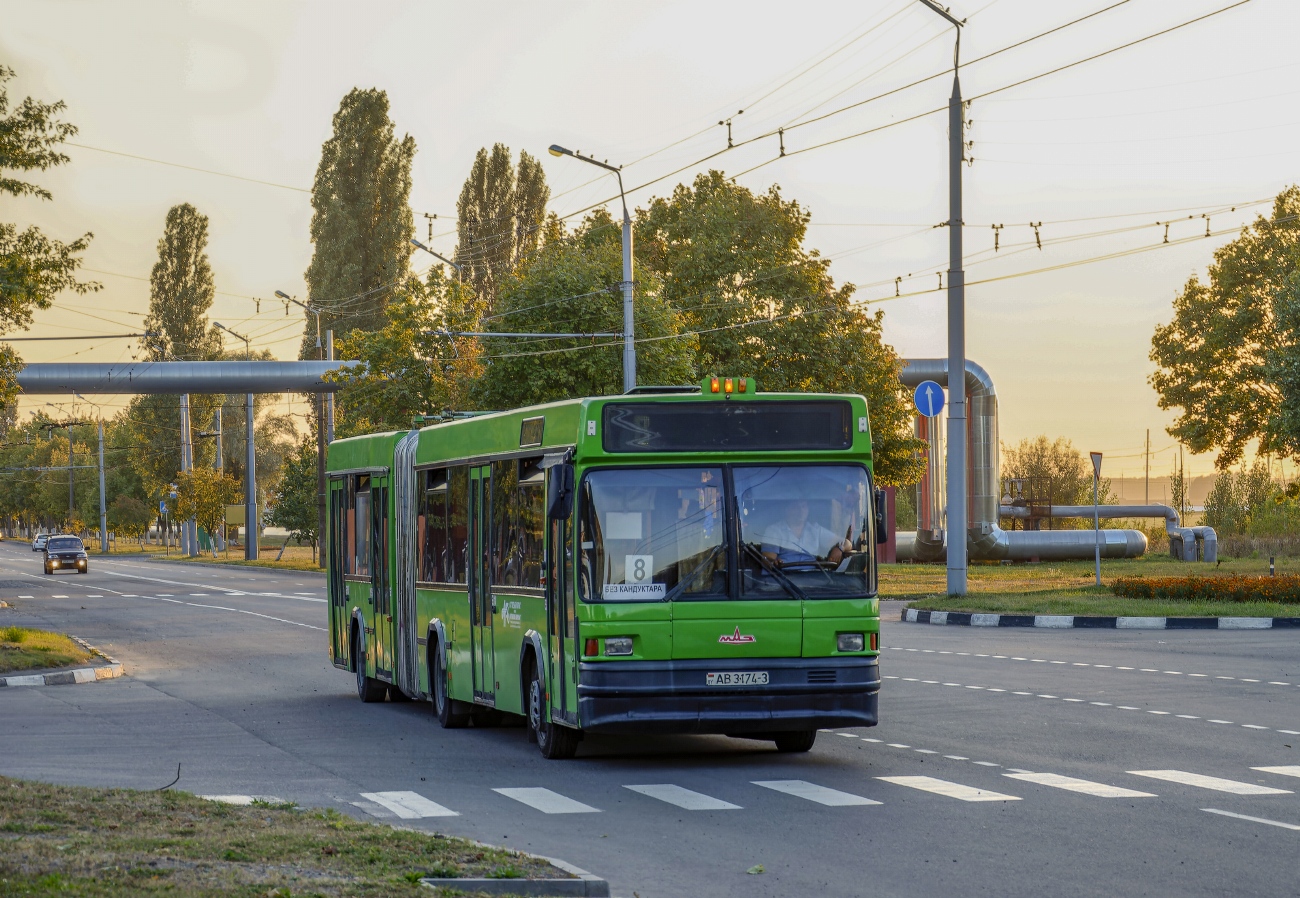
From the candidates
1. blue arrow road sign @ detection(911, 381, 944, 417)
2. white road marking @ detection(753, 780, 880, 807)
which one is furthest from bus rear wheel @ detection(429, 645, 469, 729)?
blue arrow road sign @ detection(911, 381, 944, 417)

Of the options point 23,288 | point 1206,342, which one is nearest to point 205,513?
point 1206,342

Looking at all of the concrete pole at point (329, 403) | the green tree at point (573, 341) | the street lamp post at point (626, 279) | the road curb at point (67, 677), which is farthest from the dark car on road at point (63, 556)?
the road curb at point (67, 677)

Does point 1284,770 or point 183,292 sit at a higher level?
point 183,292

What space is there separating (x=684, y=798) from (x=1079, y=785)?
2489 mm

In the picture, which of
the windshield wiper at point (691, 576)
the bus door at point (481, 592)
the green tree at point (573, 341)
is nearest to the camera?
the windshield wiper at point (691, 576)

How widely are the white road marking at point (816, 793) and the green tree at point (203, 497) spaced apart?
8830cm

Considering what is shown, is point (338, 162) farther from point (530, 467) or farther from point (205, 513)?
point (530, 467)

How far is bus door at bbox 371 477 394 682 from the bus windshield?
19.4ft

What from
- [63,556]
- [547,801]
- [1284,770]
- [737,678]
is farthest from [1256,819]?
[63,556]

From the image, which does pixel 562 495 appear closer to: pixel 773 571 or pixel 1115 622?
pixel 773 571

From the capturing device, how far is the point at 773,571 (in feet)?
41.2

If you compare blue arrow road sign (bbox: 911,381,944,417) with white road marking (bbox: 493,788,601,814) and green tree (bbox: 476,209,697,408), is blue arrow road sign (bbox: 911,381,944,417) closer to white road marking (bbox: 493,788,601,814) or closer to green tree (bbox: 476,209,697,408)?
green tree (bbox: 476,209,697,408)

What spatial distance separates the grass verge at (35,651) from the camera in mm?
22578

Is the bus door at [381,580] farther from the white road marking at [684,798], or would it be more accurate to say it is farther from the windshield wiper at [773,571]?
the white road marking at [684,798]
